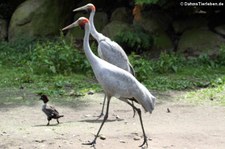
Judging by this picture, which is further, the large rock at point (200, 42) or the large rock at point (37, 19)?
the large rock at point (37, 19)

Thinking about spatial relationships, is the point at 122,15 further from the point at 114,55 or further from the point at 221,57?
the point at 114,55

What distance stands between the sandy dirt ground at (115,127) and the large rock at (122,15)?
554 centimetres

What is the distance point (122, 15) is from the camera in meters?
14.1

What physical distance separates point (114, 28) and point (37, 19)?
2214 mm

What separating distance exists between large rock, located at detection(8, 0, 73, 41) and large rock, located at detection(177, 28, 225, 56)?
3592mm

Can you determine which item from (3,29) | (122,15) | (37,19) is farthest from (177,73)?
(3,29)

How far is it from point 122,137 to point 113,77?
A: 80cm

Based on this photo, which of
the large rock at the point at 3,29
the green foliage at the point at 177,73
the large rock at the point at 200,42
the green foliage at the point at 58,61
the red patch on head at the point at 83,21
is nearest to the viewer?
the red patch on head at the point at 83,21

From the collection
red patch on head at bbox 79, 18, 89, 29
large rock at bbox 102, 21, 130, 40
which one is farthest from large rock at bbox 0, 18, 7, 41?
red patch on head at bbox 79, 18, 89, 29

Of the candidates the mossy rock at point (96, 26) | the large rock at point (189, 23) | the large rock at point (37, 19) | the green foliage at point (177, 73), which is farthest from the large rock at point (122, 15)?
the green foliage at point (177, 73)

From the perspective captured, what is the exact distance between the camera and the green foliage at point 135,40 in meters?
12.4

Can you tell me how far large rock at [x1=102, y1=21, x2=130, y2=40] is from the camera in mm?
13135

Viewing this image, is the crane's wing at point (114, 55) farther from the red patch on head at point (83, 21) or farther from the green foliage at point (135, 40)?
the green foliage at point (135, 40)

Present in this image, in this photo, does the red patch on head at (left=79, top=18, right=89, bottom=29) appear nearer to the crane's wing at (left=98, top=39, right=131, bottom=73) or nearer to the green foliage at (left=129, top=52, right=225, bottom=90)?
the crane's wing at (left=98, top=39, right=131, bottom=73)
